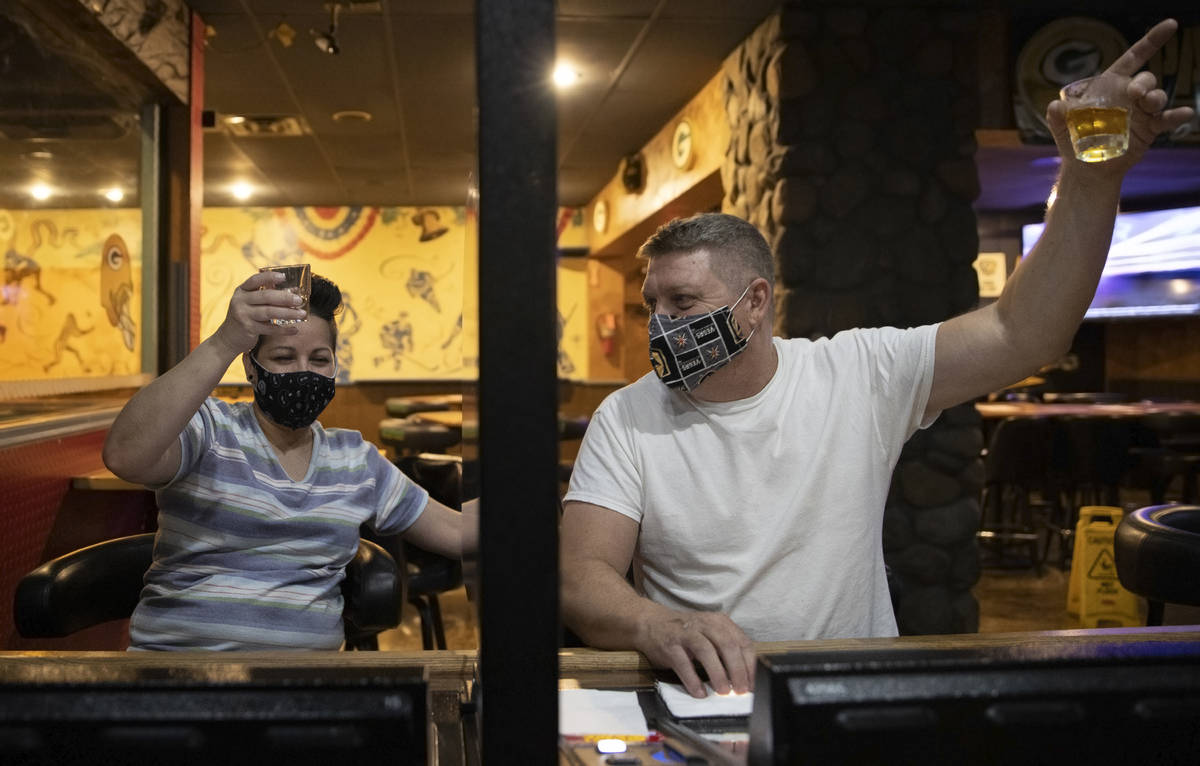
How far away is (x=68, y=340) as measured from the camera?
3502 millimetres

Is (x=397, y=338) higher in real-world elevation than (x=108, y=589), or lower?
higher

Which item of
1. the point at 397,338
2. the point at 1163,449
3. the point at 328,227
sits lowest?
the point at 1163,449

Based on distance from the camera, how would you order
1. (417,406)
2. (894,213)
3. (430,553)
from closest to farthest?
(430,553)
(894,213)
(417,406)

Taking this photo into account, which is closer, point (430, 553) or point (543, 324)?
point (543, 324)

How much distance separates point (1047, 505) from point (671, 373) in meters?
5.69

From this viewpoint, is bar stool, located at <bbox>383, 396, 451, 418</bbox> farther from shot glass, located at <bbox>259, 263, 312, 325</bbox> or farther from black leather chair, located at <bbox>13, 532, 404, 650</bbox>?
shot glass, located at <bbox>259, 263, 312, 325</bbox>

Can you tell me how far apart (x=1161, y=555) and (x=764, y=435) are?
31.8 inches

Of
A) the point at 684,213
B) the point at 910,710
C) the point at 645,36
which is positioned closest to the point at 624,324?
the point at 684,213

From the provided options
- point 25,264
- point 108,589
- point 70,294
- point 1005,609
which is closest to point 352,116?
point 70,294

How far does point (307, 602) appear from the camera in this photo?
161 centimetres

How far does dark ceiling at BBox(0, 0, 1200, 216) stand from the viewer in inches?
133

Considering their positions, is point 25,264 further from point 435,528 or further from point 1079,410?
point 1079,410

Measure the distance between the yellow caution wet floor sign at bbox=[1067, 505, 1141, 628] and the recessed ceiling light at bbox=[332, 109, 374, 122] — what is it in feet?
15.9

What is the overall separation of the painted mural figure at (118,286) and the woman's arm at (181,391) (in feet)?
9.27
